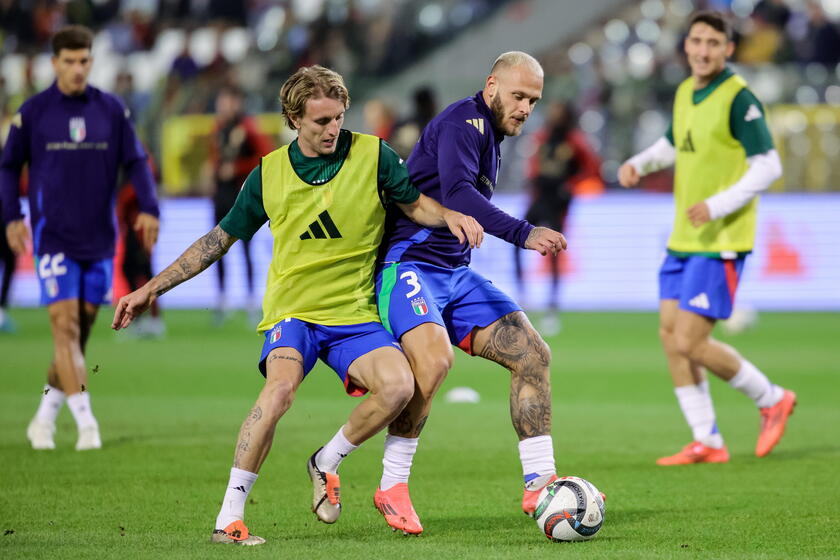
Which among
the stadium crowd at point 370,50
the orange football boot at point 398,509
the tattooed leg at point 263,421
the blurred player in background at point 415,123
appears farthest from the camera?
the stadium crowd at point 370,50

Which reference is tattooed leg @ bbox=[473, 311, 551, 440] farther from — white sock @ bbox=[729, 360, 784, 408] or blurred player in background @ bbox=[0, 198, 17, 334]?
blurred player in background @ bbox=[0, 198, 17, 334]

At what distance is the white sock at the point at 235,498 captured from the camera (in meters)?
5.55

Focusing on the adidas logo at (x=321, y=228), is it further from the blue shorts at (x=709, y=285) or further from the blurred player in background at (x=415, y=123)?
the blurred player in background at (x=415, y=123)

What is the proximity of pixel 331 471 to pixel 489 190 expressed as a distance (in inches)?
59.5

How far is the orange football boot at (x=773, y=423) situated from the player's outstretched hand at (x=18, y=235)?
4901 millimetres

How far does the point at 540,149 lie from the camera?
56.5 ft

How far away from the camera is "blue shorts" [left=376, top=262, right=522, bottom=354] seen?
19.9ft

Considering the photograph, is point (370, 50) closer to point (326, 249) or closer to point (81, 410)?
point (81, 410)

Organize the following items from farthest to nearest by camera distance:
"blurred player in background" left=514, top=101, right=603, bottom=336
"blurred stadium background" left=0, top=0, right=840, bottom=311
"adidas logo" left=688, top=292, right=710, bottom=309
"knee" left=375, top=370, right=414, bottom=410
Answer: "blurred stadium background" left=0, top=0, right=840, bottom=311 < "blurred player in background" left=514, top=101, right=603, bottom=336 < "adidas logo" left=688, top=292, right=710, bottom=309 < "knee" left=375, top=370, right=414, bottom=410

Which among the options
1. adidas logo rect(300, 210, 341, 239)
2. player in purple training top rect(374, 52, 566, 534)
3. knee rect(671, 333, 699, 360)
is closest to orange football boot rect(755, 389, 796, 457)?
knee rect(671, 333, 699, 360)

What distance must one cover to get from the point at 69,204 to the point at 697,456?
14.2ft

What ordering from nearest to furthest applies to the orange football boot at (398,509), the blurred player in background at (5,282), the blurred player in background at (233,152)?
the orange football boot at (398,509)
the blurred player in background at (233,152)
the blurred player in background at (5,282)

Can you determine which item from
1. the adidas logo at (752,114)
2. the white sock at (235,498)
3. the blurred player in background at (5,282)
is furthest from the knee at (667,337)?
the blurred player in background at (5,282)

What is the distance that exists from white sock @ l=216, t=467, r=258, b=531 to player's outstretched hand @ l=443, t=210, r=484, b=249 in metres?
1.36
